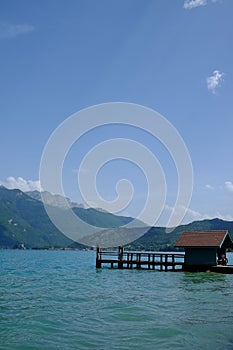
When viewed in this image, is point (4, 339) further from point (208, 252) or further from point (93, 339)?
point (208, 252)

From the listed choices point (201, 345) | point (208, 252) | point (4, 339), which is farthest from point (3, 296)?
point (208, 252)

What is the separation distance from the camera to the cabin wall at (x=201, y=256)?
42031mm

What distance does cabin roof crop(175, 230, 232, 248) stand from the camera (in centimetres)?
4200

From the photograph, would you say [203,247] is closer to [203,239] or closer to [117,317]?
[203,239]

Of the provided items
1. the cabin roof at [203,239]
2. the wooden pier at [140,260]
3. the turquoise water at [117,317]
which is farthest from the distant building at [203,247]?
the turquoise water at [117,317]

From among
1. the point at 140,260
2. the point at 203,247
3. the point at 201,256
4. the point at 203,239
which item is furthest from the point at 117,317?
the point at 140,260

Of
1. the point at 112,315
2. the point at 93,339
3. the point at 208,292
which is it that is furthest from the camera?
the point at 208,292

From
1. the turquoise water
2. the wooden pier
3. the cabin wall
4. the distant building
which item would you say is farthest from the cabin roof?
the turquoise water

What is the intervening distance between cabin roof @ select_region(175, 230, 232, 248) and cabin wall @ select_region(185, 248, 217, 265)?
2.25ft

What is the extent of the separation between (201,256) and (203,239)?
171 cm

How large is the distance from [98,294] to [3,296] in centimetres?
594

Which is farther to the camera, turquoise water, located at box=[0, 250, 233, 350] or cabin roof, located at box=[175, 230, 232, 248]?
cabin roof, located at box=[175, 230, 232, 248]

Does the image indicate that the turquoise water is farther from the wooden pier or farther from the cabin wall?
the wooden pier

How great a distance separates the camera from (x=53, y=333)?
16.3m
